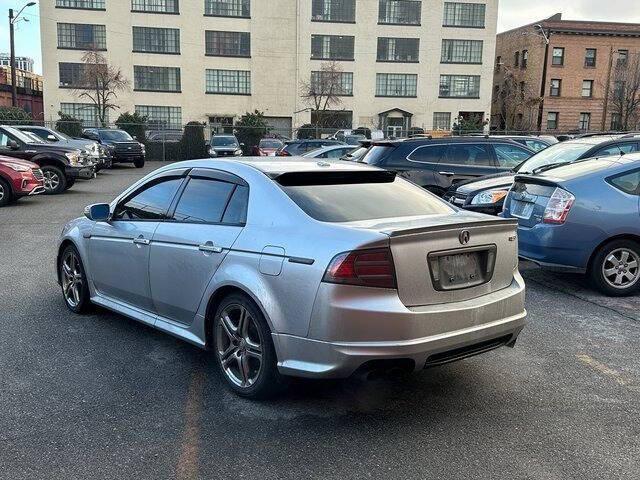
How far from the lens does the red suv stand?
14148mm

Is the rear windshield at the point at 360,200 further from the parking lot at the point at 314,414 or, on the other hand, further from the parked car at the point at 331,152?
the parked car at the point at 331,152

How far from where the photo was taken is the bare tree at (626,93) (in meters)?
52.6

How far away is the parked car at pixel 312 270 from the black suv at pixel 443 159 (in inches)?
261

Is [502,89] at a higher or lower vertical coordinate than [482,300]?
higher

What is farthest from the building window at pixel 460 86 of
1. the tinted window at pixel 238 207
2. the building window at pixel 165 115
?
the tinted window at pixel 238 207

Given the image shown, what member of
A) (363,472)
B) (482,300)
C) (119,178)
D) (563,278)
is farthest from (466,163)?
(119,178)

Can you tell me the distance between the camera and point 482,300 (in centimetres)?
390

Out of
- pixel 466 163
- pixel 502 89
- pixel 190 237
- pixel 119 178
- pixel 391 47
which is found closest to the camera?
pixel 190 237

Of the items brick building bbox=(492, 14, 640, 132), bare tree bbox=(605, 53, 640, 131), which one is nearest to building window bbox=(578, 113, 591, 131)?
brick building bbox=(492, 14, 640, 132)

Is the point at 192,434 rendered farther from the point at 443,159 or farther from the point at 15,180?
the point at 15,180

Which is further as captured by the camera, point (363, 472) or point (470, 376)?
point (470, 376)

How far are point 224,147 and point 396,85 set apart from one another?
33.2 m

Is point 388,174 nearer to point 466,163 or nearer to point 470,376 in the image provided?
point 470,376

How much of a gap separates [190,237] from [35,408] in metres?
1.48
